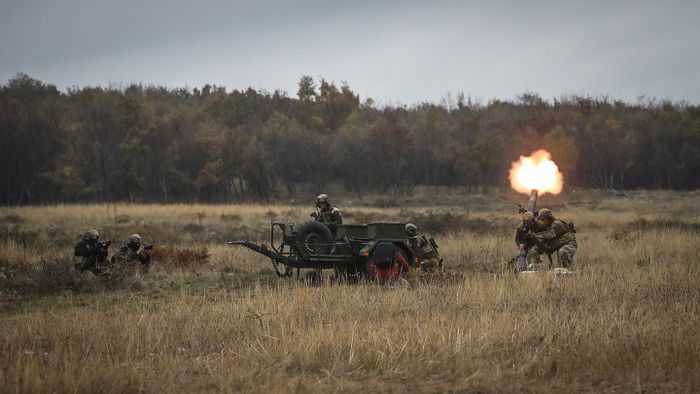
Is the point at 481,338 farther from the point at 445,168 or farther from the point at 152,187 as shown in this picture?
the point at 445,168

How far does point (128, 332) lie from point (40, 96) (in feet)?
289

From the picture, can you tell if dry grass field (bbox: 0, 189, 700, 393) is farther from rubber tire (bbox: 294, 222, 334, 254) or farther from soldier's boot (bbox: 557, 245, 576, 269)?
rubber tire (bbox: 294, 222, 334, 254)

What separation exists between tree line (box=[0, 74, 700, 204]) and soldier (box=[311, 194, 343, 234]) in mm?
39534

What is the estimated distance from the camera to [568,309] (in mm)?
9422

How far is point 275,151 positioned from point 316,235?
187 feet

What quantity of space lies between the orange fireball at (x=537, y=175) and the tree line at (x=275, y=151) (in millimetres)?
39671

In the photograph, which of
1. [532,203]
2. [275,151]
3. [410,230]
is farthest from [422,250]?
[275,151]

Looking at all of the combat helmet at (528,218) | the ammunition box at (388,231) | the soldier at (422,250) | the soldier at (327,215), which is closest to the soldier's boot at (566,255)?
the combat helmet at (528,218)

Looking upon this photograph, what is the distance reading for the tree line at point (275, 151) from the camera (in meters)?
54.2

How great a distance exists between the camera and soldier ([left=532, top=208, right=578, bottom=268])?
47.9 feet

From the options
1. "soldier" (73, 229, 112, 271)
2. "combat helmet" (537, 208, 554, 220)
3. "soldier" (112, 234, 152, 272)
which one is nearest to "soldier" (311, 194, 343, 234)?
"soldier" (112, 234, 152, 272)

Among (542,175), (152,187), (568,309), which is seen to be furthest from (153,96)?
(568,309)

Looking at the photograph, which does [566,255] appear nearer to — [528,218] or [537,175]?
[528,218]

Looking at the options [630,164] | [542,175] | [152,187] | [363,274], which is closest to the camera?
[363,274]
